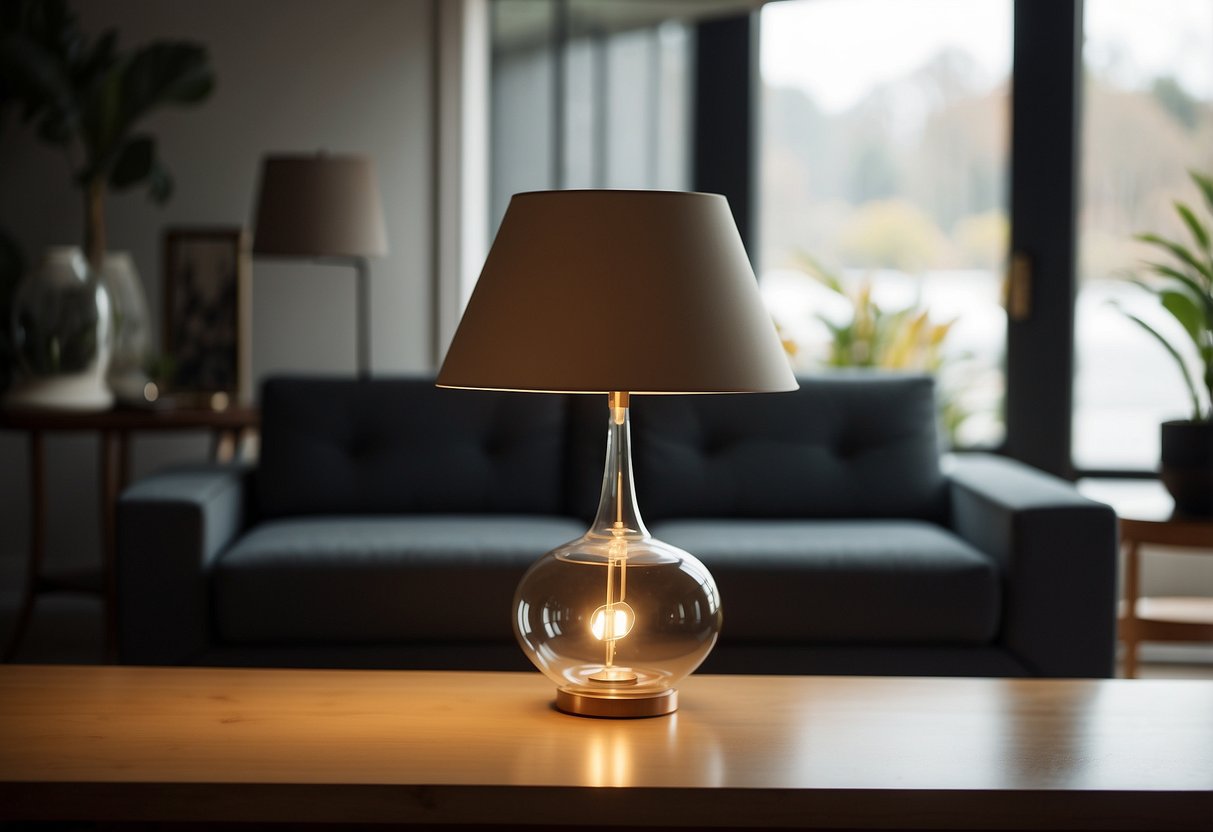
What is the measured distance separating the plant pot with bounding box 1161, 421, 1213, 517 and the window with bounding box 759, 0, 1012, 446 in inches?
47.3

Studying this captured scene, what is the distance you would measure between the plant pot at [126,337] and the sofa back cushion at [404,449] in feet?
2.70

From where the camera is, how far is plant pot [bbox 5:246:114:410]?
355cm

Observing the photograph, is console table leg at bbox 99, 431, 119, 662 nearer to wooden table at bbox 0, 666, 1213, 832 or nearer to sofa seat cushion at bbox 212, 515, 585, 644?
sofa seat cushion at bbox 212, 515, 585, 644

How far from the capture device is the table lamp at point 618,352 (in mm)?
1380

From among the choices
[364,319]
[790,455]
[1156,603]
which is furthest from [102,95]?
[1156,603]

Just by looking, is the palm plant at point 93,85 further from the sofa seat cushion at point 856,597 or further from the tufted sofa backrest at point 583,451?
the sofa seat cushion at point 856,597

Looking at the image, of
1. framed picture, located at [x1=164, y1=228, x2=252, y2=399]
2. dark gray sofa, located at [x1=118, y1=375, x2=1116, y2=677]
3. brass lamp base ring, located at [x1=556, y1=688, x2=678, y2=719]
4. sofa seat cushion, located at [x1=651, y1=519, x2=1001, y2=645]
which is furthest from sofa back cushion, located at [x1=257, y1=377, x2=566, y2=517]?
brass lamp base ring, located at [x1=556, y1=688, x2=678, y2=719]

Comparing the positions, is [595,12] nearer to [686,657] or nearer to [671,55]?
[671,55]

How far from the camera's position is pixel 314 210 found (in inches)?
140

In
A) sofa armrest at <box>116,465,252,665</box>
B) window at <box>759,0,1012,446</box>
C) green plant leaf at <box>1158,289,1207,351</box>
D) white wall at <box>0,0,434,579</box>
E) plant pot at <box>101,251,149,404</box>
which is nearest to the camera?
sofa armrest at <box>116,465,252,665</box>

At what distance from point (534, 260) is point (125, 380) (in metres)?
2.74

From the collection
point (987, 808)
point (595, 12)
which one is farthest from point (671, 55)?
point (987, 808)

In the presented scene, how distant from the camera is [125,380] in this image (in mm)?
3830

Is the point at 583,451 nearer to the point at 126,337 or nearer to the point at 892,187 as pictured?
the point at 126,337
